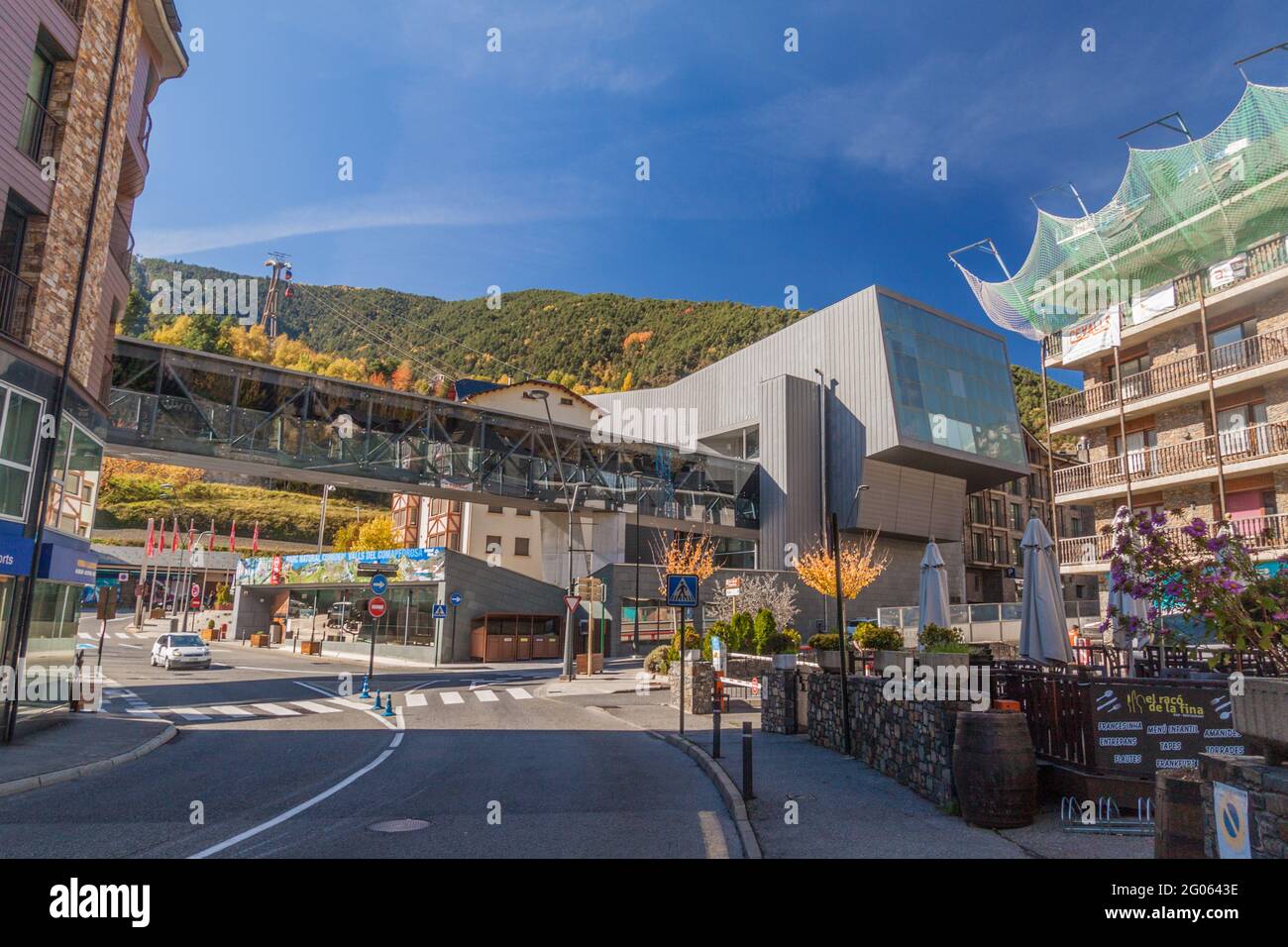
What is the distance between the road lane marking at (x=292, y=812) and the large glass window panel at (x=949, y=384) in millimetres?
37178

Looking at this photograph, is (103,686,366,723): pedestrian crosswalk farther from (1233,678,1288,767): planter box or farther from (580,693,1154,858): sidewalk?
(1233,678,1288,767): planter box

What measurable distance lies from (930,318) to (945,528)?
1311 centimetres

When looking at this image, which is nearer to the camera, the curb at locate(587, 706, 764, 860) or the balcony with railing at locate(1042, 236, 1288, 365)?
the curb at locate(587, 706, 764, 860)

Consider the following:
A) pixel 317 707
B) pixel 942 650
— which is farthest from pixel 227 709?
pixel 942 650

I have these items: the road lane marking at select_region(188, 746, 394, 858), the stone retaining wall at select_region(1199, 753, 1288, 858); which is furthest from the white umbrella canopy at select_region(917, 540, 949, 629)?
the stone retaining wall at select_region(1199, 753, 1288, 858)

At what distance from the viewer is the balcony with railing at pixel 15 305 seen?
13.5 m

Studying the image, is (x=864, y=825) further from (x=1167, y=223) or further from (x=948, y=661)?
(x=1167, y=223)

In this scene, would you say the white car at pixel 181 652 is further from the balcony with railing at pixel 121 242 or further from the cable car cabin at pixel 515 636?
the balcony with railing at pixel 121 242

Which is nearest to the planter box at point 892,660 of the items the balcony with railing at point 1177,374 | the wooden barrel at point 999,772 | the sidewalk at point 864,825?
the sidewalk at point 864,825

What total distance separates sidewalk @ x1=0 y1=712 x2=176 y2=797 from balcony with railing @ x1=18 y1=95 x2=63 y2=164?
1000cm

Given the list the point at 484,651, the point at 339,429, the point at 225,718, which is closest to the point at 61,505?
the point at 225,718

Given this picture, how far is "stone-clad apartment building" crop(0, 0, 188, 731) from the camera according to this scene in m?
13.3

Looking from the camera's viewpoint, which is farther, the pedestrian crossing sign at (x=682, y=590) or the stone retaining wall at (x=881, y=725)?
the pedestrian crossing sign at (x=682, y=590)

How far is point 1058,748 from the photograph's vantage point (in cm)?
827
